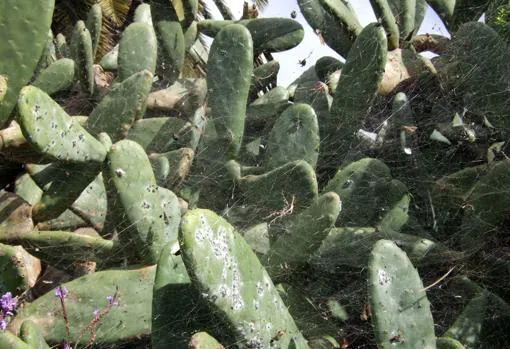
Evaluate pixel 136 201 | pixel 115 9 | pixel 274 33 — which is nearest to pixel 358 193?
pixel 136 201

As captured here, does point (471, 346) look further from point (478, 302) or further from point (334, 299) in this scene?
point (334, 299)

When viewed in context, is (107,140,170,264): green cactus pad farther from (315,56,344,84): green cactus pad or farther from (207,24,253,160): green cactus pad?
(315,56,344,84): green cactus pad

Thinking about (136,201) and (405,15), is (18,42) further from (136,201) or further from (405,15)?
(405,15)

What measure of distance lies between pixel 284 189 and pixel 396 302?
517mm

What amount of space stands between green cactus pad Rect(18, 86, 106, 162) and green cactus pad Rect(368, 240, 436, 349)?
718 mm

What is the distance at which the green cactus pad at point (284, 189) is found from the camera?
1.89 meters

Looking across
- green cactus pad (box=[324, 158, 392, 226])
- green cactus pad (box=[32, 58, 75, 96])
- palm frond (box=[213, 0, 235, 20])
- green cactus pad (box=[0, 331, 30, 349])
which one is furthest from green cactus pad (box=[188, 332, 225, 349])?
palm frond (box=[213, 0, 235, 20])

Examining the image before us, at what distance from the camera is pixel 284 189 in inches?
76.0

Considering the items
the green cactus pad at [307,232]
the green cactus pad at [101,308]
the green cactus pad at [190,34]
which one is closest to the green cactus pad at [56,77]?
the green cactus pad at [190,34]

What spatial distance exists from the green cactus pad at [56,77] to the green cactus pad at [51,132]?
0.78 m

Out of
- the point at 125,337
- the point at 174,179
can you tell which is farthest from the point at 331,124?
the point at 125,337

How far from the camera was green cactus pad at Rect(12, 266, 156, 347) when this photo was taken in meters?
1.61

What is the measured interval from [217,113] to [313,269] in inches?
27.2

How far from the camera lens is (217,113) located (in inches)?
90.5
